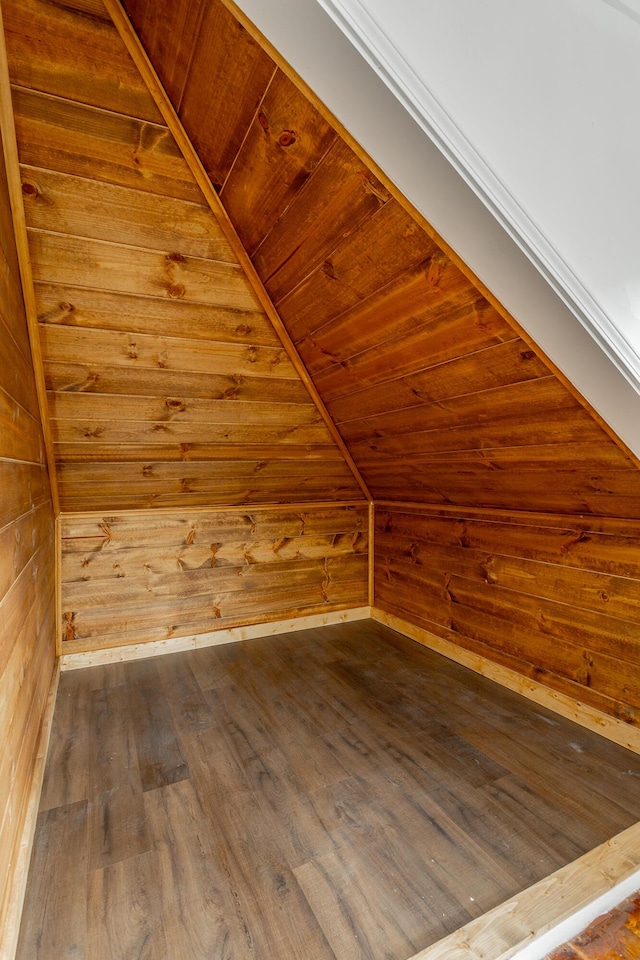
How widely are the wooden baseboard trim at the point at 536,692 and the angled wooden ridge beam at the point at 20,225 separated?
2583mm

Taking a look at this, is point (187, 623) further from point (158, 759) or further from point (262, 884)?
point (262, 884)

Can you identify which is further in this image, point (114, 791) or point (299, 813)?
point (114, 791)

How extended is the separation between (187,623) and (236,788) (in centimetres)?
148

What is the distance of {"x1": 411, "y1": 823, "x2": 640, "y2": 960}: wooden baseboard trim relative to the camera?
3.68 ft

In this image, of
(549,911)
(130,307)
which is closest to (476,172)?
(130,307)

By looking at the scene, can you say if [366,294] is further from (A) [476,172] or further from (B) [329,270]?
(A) [476,172]

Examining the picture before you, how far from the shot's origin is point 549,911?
121cm

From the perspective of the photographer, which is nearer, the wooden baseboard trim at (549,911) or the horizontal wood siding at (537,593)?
the wooden baseboard trim at (549,911)

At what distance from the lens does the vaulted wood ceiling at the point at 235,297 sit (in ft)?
4.21

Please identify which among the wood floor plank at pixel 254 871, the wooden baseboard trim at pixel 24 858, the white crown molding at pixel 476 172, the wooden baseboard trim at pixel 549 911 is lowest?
the wood floor plank at pixel 254 871

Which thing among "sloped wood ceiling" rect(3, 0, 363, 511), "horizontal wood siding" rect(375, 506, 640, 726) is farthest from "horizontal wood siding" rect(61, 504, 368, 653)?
"horizontal wood siding" rect(375, 506, 640, 726)

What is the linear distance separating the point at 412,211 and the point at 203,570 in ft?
8.33

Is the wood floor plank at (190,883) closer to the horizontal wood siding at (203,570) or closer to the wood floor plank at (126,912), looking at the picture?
the wood floor plank at (126,912)

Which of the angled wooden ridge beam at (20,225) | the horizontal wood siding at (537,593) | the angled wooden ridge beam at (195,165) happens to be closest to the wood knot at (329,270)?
the angled wooden ridge beam at (195,165)
